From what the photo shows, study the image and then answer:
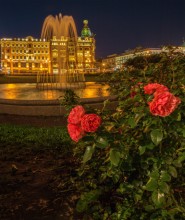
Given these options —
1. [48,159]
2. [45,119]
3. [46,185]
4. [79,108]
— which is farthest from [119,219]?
[45,119]

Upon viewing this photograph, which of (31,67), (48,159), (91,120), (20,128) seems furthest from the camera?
(31,67)

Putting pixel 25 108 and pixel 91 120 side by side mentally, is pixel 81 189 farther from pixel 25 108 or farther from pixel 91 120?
pixel 25 108

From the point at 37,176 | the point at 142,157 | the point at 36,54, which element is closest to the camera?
the point at 142,157

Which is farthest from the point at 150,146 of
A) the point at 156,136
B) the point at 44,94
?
the point at 44,94

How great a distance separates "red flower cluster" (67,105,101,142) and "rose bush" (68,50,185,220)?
6 cm

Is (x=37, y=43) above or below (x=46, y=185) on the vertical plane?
above

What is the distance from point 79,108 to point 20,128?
5771 mm

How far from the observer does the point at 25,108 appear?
1041 centimetres

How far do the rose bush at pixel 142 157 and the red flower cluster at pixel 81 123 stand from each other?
6 cm

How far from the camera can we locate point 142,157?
7.95 ft

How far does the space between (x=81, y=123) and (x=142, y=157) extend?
0.58 m

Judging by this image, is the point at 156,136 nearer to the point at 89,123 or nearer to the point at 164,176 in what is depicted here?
the point at 164,176

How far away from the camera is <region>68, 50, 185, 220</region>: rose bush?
6.87 ft

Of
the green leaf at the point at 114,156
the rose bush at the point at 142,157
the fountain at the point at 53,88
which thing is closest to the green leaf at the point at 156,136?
the rose bush at the point at 142,157
